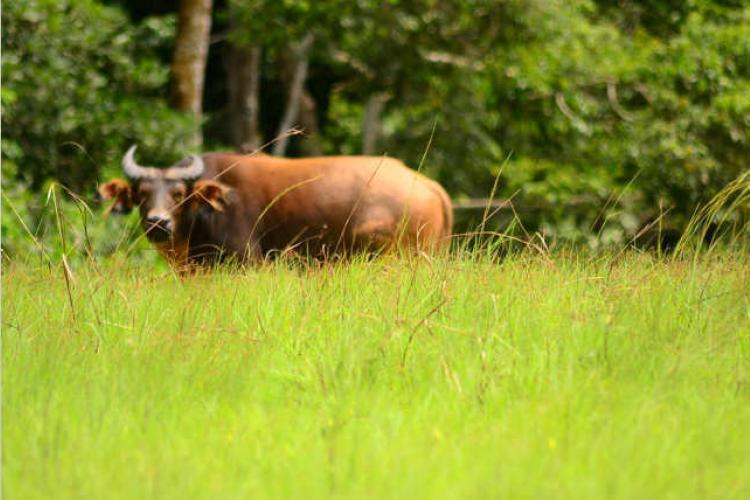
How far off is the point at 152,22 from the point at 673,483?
12884mm

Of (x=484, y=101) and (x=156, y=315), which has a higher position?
(x=156, y=315)

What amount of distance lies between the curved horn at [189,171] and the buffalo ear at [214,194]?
8 cm

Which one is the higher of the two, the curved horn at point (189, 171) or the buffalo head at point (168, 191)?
the curved horn at point (189, 171)

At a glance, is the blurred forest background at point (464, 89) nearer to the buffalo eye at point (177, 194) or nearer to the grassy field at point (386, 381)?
the buffalo eye at point (177, 194)

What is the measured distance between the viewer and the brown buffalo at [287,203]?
31.9 feet

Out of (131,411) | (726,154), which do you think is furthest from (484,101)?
(131,411)

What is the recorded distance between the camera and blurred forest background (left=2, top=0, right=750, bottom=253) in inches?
560

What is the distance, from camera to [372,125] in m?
19.5

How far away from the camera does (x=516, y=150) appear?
18.2 m

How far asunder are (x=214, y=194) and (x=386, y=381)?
4728 mm

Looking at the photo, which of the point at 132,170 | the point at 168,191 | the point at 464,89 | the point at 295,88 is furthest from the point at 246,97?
the point at 168,191

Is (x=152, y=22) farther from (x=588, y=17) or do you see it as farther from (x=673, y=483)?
(x=673, y=483)

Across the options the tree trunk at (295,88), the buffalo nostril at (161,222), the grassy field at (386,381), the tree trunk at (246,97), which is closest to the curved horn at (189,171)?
the buffalo nostril at (161,222)

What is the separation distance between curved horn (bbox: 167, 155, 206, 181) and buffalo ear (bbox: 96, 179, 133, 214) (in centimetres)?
40
